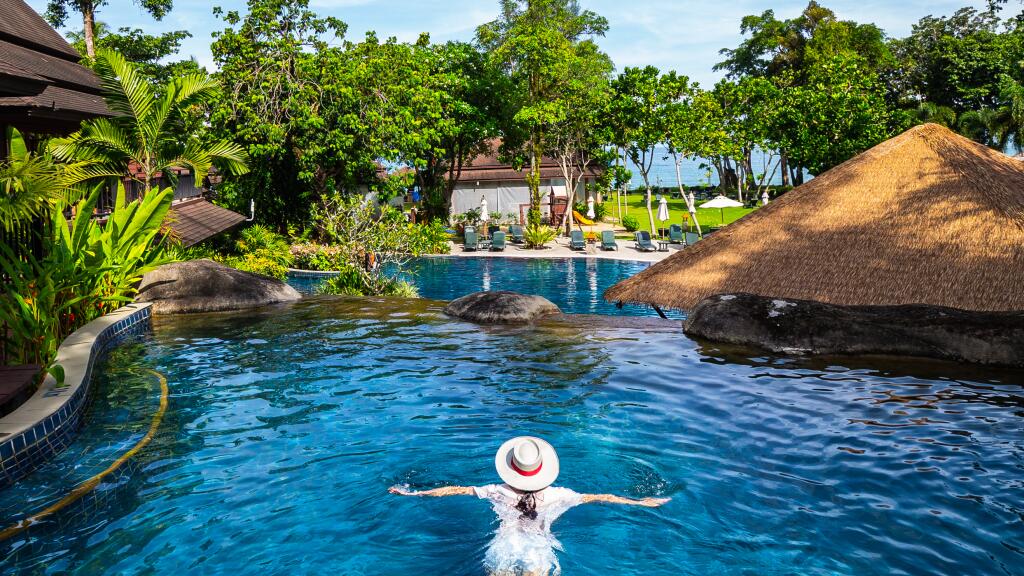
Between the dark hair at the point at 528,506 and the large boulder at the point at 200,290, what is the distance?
1216cm

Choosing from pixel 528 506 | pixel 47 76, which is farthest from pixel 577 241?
pixel 528 506

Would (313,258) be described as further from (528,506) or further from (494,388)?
(528,506)

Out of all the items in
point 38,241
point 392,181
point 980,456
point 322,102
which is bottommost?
point 980,456

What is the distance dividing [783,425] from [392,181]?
24.9 m

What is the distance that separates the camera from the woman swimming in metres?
5.23

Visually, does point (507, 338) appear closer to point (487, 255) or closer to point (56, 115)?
point (56, 115)

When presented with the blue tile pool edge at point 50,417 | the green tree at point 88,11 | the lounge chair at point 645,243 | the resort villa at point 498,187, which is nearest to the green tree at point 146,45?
the green tree at point 88,11

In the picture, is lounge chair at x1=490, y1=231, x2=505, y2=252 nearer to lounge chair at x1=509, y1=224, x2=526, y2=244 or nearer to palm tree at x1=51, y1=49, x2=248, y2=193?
lounge chair at x1=509, y1=224, x2=526, y2=244

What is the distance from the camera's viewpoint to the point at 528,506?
5.50 metres

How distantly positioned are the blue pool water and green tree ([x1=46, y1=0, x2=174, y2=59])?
51.7 ft

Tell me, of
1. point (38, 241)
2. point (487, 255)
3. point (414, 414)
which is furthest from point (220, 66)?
point (414, 414)

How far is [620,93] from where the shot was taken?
116 feet

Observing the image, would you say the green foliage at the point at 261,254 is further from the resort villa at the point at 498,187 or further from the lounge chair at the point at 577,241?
the resort villa at the point at 498,187

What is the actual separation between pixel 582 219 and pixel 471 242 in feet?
40.3
